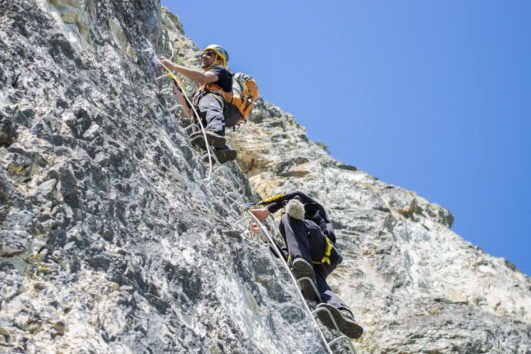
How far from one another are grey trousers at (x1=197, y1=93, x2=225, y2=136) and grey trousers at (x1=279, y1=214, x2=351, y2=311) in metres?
1.43

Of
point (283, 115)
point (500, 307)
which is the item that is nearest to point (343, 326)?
point (500, 307)

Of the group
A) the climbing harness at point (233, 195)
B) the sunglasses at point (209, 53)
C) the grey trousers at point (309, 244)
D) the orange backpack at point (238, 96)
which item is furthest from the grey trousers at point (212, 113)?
the grey trousers at point (309, 244)

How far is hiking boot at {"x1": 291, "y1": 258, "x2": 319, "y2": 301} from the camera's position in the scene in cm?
761

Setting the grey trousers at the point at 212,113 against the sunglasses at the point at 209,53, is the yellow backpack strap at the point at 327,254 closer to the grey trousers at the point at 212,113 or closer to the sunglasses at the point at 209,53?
the grey trousers at the point at 212,113

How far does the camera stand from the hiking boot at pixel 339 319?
755 cm

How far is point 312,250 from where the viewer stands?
8.20m

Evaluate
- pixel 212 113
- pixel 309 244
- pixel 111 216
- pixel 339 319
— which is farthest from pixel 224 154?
pixel 111 216

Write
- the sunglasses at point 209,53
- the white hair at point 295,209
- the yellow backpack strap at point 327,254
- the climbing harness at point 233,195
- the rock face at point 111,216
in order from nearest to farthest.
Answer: the rock face at point 111,216, the climbing harness at point 233,195, the white hair at point 295,209, the yellow backpack strap at point 327,254, the sunglasses at point 209,53

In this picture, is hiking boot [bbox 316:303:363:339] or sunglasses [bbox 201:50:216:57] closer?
hiking boot [bbox 316:303:363:339]

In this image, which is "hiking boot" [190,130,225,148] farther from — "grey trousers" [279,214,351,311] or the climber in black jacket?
"grey trousers" [279,214,351,311]

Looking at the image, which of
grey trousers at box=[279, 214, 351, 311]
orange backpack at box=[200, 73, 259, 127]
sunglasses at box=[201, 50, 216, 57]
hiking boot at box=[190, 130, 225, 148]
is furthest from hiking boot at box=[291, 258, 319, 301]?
sunglasses at box=[201, 50, 216, 57]

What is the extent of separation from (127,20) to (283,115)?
8926 millimetres

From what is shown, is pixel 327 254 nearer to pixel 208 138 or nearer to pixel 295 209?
pixel 295 209

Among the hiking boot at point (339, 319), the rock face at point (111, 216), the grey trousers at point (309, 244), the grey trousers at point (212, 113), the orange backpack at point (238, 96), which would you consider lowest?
the rock face at point (111, 216)
